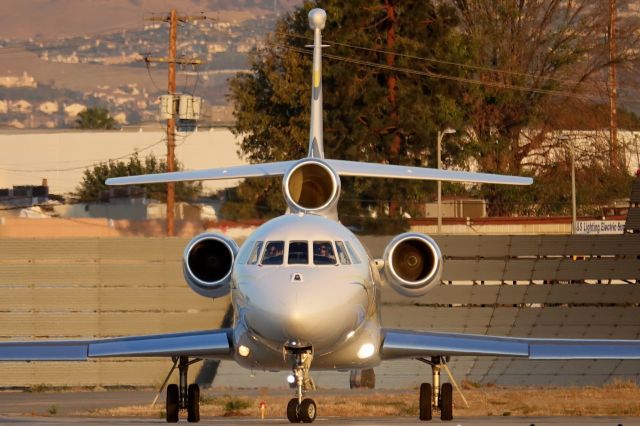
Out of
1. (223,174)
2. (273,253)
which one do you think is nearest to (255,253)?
(273,253)

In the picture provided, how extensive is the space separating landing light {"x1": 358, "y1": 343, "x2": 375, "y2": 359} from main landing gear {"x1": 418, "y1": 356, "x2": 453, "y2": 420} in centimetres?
215

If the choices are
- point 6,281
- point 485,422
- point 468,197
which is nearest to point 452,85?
point 468,197

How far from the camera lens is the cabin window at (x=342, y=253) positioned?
20859mm

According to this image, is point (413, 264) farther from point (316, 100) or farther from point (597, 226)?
point (597, 226)

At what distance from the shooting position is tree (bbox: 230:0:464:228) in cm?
6112

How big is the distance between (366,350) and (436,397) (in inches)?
109

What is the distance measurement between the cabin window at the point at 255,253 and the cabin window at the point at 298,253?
0.50 m

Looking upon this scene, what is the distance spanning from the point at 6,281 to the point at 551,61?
39297 millimetres

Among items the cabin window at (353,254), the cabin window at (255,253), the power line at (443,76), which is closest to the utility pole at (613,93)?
the power line at (443,76)

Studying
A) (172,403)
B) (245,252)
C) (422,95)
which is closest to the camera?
(245,252)

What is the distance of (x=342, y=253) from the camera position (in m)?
21.0

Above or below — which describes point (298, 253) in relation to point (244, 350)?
above

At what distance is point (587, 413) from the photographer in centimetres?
2795

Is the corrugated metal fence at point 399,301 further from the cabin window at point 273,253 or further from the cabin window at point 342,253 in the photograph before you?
the cabin window at point 273,253
